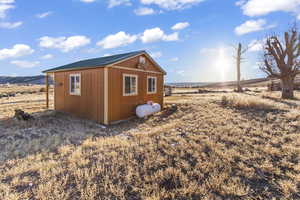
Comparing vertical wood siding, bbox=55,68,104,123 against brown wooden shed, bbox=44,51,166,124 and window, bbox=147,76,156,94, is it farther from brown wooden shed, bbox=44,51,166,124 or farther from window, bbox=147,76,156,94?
window, bbox=147,76,156,94

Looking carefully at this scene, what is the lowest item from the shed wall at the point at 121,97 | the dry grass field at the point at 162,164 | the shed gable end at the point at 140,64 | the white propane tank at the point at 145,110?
the dry grass field at the point at 162,164

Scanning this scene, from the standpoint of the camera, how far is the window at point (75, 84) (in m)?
8.83

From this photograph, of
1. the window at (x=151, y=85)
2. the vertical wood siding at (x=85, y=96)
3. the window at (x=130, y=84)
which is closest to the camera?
the vertical wood siding at (x=85, y=96)

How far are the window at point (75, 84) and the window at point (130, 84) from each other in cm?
247

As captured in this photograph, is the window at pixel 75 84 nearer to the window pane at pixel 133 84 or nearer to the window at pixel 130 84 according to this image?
the window at pixel 130 84

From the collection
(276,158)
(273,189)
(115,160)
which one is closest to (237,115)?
(276,158)

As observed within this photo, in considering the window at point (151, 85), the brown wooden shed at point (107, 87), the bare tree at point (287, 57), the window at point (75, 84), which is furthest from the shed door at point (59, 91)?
the bare tree at point (287, 57)

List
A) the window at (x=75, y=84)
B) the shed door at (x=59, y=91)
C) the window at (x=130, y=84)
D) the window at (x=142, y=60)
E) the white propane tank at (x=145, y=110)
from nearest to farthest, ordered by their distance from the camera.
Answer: the window at (x=130, y=84) → the window at (x=75, y=84) → the white propane tank at (x=145, y=110) → the window at (x=142, y=60) → the shed door at (x=59, y=91)

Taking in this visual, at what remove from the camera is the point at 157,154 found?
3.97 meters

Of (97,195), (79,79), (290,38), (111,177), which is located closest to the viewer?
(97,195)

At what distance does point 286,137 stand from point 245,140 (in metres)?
1.32

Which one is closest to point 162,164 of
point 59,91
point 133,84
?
point 133,84

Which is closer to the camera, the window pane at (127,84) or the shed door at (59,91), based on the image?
the window pane at (127,84)

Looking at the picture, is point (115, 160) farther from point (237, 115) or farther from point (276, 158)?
point (237, 115)
